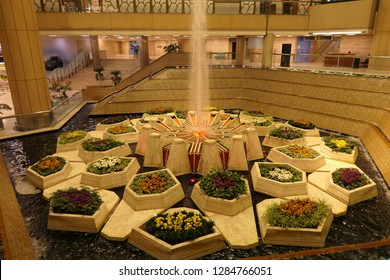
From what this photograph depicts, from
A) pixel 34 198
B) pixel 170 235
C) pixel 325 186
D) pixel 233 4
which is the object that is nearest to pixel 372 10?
pixel 233 4

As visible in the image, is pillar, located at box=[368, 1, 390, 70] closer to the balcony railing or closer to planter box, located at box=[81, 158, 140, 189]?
the balcony railing

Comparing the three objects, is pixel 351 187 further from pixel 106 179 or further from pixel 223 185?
pixel 106 179

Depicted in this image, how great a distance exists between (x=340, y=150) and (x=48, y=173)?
26.3 feet

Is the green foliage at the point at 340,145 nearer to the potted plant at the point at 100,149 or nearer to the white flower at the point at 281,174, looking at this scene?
the white flower at the point at 281,174

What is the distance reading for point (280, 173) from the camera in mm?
7172

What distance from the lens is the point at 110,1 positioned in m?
14.0

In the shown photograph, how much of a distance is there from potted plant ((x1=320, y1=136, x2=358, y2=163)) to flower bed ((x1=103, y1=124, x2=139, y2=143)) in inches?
244

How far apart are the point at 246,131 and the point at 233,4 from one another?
9169 millimetres

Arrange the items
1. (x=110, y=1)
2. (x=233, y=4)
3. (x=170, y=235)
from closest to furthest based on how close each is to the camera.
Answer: (x=170, y=235) → (x=110, y=1) → (x=233, y=4)

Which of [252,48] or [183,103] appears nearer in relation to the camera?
[183,103]

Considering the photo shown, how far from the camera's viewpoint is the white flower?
6.94 meters

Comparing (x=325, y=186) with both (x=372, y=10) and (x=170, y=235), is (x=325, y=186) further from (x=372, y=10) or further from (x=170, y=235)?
(x=372, y=10)

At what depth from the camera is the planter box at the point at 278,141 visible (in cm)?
951

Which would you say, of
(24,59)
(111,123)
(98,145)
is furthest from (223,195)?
(24,59)
